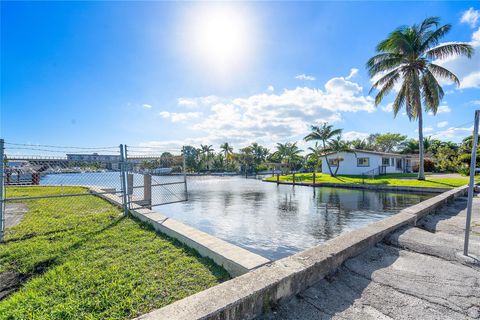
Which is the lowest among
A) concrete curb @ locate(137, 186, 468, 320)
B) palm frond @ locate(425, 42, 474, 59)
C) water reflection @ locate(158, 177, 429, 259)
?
water reflection @ locate(158, 177, 429, 259)

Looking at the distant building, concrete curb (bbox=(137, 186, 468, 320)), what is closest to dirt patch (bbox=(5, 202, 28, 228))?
the distant building

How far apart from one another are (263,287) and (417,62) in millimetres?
22213

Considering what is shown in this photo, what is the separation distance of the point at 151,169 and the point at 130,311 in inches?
221

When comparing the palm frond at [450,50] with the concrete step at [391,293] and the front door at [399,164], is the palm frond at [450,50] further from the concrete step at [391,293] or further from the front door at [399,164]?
the concrete step at [391,293]

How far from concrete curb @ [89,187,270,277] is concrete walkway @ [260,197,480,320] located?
75cm

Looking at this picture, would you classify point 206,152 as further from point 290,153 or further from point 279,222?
point 279,222

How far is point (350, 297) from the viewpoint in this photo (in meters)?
2.43

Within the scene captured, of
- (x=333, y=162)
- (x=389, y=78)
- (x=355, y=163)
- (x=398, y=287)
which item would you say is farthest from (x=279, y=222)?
(x=333, y=162)

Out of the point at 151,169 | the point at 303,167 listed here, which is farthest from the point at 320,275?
the point at 303,167

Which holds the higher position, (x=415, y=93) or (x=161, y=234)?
(x=415, y=93)

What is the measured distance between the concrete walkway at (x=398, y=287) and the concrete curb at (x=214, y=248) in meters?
0.75

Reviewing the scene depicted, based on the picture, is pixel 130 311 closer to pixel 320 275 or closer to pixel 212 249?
A: pixel 212 249

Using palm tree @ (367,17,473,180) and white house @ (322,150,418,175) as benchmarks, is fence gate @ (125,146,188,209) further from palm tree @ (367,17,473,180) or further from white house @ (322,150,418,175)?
white house @ (322,150,418,175)

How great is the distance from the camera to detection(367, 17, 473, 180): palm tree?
17.0 m
